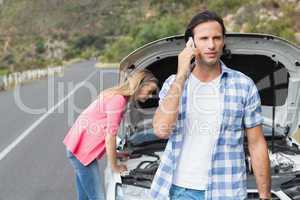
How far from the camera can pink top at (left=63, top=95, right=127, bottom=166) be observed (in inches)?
188

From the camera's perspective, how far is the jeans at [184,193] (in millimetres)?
3311

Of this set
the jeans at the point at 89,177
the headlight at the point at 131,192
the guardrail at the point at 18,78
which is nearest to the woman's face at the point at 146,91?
the headlight at the point at 131,192

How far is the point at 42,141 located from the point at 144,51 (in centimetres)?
781

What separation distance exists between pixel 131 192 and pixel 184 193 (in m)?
1.26

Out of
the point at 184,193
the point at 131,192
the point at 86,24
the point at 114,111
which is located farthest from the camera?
the point at 86,24

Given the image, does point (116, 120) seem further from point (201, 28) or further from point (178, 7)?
point (178, 7)

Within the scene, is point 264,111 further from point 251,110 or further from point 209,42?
point 209,42

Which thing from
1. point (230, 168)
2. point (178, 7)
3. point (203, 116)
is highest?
A: point (178, 7)

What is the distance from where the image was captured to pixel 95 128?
16.4 feet

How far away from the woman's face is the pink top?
0.15 meters

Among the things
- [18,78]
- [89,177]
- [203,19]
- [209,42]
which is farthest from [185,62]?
[18,78]

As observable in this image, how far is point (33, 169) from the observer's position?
375 inches

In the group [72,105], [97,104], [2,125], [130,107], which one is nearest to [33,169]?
[130,107]

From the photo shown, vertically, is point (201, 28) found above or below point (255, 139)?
above
